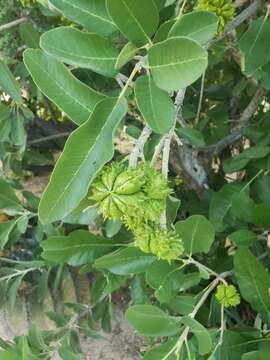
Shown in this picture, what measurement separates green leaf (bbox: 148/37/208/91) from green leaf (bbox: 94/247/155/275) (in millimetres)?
376

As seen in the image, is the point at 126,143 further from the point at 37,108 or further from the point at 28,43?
the point at 37,108

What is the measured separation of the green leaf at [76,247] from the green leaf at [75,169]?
40 cm

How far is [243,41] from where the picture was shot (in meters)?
0.94

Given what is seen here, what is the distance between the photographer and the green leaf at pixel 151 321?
849mm

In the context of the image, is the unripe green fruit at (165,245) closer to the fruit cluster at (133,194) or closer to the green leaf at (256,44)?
the fruit cluster at (133,194)

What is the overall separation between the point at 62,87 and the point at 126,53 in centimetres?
9

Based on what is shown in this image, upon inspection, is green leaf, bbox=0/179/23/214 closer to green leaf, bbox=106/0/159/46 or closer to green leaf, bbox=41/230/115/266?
green leaf, bbox=41/230/115/266

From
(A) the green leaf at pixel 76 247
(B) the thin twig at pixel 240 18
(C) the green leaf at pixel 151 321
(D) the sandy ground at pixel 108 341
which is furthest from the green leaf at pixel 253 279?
(D) the sandy ground at pixel 108 341

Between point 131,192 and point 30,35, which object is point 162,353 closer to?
point 131,192

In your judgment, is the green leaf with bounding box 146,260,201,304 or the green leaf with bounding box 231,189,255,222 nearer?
the green leaf with bounding box 146,260,201,304

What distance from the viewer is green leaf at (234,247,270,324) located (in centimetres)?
89

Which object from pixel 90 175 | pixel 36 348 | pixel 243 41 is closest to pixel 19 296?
pixel 36 348

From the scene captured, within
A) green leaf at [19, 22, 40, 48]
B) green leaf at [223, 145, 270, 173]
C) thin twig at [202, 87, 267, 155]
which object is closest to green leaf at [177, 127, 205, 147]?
green leaf at [223, 145, 270, 173]

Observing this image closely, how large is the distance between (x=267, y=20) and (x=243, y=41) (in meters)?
0.06
